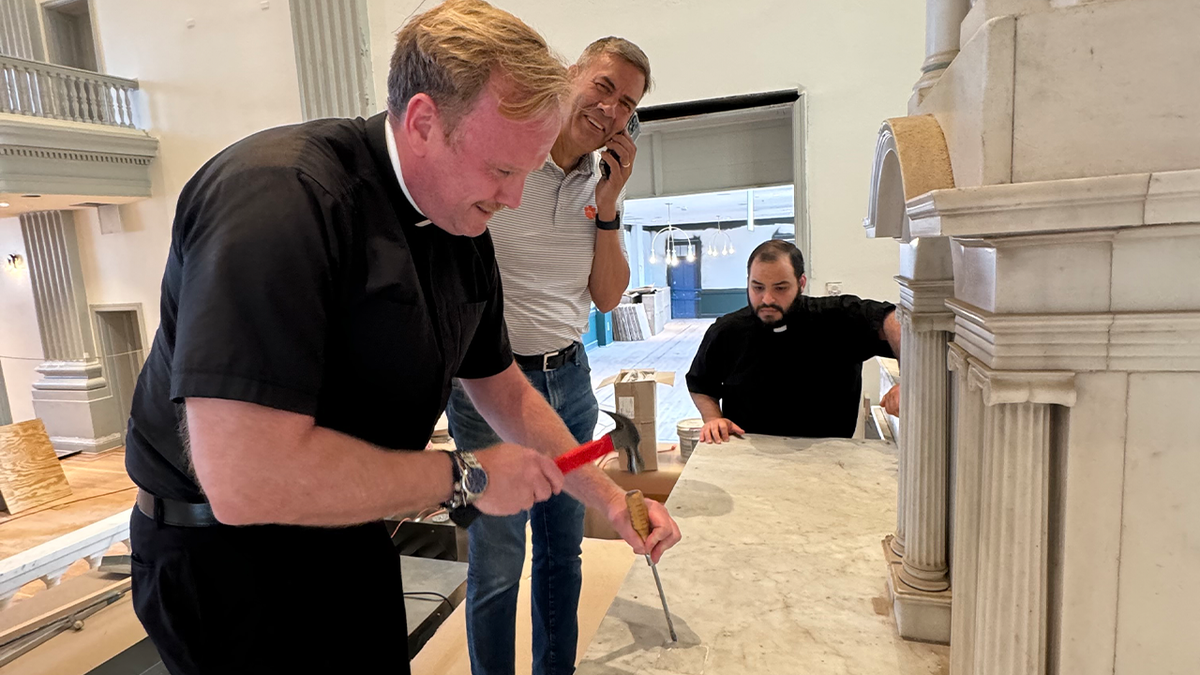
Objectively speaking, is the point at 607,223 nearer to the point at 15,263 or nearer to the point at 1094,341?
the point at 1094,341

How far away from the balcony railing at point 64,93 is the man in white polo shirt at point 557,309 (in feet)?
21.0

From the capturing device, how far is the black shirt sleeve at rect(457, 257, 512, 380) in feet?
3.91

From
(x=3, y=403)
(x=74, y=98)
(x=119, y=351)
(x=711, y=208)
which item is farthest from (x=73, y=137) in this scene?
(x=711, y=208)

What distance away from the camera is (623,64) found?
154 cm

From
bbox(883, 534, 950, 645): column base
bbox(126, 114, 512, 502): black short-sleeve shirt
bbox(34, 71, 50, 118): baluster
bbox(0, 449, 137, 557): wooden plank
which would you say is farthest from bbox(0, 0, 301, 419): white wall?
bbox(883, 534, 950, 645): column base

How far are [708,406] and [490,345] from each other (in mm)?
1666

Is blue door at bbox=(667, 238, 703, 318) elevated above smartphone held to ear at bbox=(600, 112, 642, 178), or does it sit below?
below

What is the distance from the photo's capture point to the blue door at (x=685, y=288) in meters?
14.9

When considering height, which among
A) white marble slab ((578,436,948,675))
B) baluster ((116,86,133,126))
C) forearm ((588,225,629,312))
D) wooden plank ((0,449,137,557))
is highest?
baluster ((116,86,133,126))

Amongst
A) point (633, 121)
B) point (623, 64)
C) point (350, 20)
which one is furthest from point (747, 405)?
point (350, 20)

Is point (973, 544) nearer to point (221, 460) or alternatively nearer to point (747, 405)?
point (221, 460)

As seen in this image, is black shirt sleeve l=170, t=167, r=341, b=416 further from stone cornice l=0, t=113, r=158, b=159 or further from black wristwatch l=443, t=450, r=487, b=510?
stone cornice l=0, t=113, r=158, b=159

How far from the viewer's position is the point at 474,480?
887 millimetres

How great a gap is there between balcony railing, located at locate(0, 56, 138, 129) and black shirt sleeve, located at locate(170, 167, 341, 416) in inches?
272
